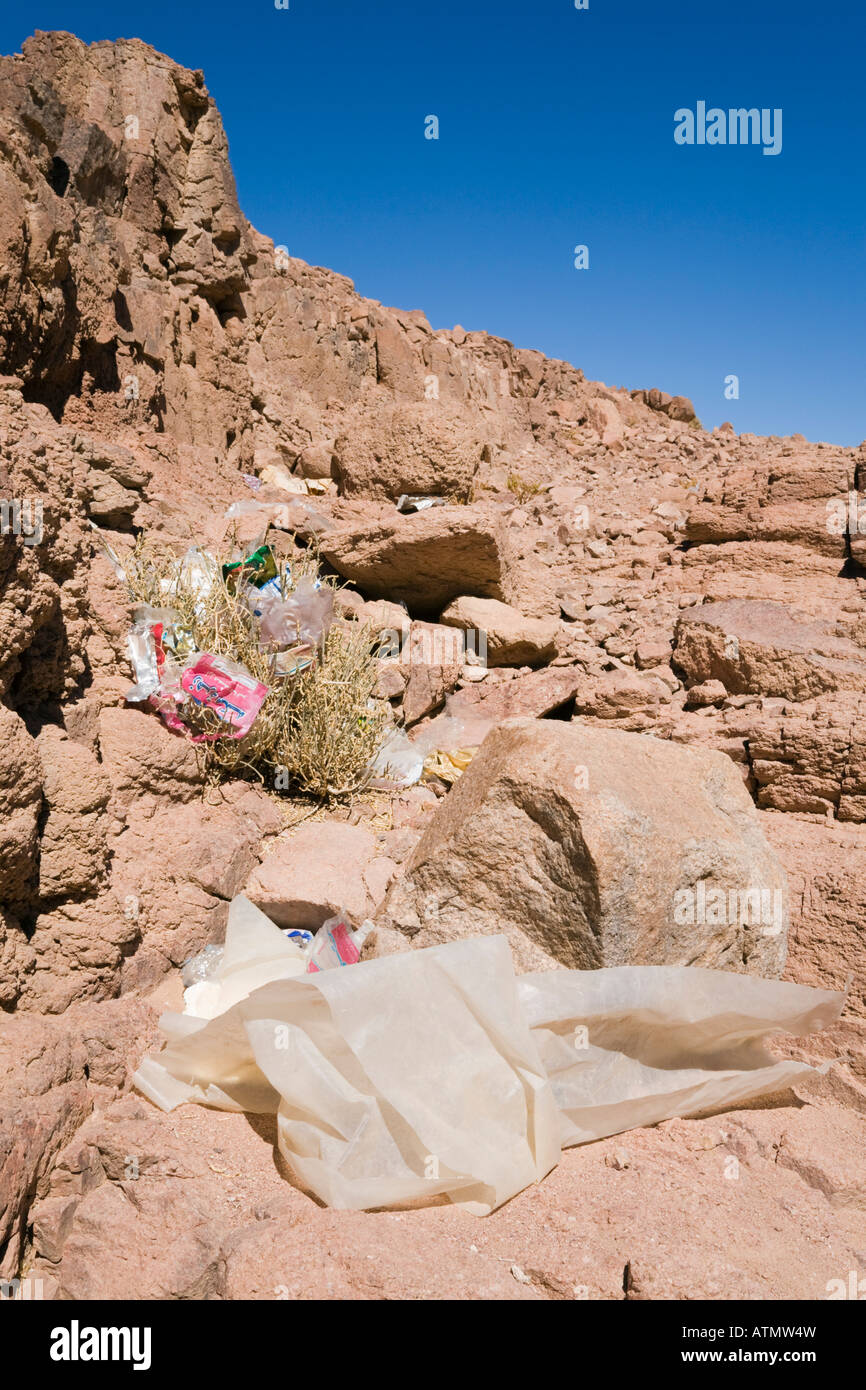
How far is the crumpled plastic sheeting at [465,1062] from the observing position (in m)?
1.81

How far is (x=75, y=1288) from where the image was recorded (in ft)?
5.58

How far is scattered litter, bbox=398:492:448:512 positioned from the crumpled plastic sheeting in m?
4.25

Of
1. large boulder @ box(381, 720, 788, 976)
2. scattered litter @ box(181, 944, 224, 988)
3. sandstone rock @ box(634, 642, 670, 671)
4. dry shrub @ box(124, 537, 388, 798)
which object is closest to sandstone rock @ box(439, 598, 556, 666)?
sandstone rock @ box(634, 642, 670, 671)

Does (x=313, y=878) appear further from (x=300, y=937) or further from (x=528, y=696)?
(x=528, y=696)

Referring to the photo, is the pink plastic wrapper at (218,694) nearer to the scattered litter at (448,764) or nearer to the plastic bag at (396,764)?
the plastic bag at (396,764)

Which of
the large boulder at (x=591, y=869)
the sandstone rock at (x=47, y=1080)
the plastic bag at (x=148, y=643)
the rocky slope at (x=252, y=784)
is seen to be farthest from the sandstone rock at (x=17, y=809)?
the large boulder at (x=591, y=869)

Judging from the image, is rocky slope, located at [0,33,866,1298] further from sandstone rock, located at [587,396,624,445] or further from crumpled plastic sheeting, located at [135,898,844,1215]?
sandstone rock, located at [587,396,624,445]

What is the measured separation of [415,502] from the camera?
19.5ft

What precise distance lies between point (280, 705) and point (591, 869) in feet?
6.29

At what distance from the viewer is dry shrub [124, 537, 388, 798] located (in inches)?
147

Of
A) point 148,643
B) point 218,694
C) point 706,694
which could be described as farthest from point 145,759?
point 706,694

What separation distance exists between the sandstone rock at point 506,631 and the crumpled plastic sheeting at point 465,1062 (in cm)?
308

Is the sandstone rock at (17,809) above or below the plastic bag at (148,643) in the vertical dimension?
below

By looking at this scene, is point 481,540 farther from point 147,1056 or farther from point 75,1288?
point 75,1288
